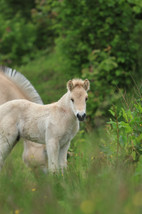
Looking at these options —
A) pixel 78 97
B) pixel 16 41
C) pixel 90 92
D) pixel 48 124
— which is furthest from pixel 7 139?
pixel 16 41

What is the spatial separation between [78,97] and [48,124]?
0.68 m

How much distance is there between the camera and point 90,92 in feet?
37.3

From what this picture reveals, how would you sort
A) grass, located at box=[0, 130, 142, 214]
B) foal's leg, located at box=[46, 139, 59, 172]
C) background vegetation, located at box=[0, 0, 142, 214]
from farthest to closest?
foal's leg, located at box=[46, 139, 59, 172], background vegetation, located at box=[0, 0, 142, 214], grass, located at box=[0, 130, 142, 214]

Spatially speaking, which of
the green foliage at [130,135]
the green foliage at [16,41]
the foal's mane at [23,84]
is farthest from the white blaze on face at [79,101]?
the green foliage at [16,41]

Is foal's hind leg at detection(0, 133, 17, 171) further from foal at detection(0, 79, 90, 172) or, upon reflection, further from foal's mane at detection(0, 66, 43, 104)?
foal's mane at detection(0, 66, 43, 104)

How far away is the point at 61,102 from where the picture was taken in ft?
19.7

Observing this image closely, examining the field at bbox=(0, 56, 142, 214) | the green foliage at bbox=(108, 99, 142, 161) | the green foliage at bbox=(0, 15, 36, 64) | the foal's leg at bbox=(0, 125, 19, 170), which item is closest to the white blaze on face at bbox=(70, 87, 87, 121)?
the green foliage at bbox=(108, 99, 142, 161)

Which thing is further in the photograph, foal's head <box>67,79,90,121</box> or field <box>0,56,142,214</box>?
foal's head <box>67,79,90,121</box>

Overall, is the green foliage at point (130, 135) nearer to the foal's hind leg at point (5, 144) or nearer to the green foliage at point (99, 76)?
the foal's hind leg at point (5, 144)

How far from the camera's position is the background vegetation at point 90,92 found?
3.90 metres

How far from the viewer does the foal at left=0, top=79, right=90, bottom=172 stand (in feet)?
18.9

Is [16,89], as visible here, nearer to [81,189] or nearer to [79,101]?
[79,101]

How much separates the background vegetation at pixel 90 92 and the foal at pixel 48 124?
33 cm

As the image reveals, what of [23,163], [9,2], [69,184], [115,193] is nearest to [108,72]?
[23,163]
